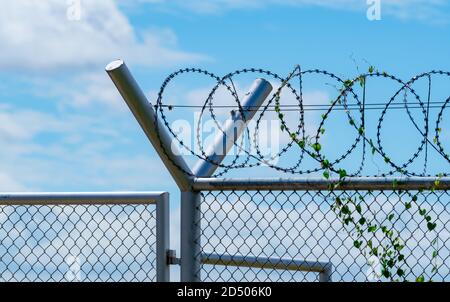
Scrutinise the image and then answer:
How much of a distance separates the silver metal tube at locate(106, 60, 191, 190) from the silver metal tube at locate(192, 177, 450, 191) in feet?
0.47

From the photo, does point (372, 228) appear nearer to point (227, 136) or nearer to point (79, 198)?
point (227, 136)

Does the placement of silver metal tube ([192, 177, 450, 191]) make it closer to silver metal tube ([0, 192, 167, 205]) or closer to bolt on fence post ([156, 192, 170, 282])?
bolt on fence post ([156, 192, 170, 282])

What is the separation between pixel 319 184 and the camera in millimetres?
6133

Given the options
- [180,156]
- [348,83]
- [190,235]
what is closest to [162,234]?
[190,235]

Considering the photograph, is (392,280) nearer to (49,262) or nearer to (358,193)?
(358,193)

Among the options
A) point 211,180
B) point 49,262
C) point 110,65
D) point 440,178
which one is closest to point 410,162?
point 440,178

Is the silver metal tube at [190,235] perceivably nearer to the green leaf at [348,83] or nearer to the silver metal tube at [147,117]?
the silver metal tube at [147,117]

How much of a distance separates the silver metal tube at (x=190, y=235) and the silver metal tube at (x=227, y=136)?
17 cm

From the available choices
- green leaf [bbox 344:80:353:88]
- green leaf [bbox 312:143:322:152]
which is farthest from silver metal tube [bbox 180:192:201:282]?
green leaf [bbox 344:80:353:88]

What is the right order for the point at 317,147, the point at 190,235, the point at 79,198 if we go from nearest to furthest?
1. the point at 317,147
2. the point at 190,235
3. the point at 79,198

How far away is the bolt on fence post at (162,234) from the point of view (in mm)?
6277

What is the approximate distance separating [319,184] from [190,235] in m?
0.85
